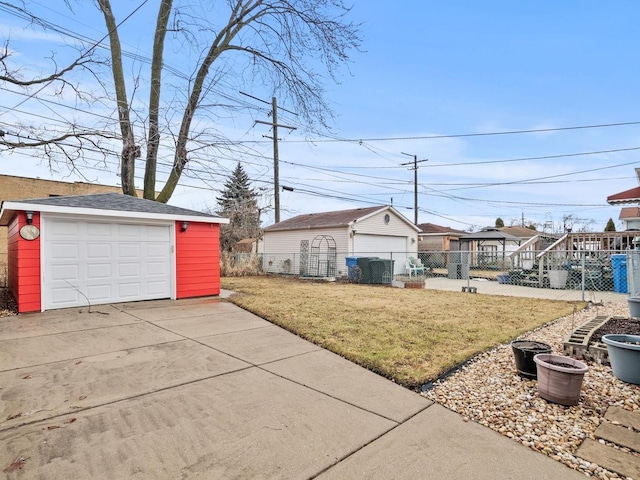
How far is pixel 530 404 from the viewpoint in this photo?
305 cm

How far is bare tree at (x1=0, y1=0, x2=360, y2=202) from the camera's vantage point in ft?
32.2

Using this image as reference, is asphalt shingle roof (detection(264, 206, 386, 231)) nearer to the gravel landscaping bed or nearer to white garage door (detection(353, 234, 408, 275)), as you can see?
white garage door (detection(353, 234, 408, 275))

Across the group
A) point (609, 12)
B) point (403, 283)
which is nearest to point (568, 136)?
point (609, 12)

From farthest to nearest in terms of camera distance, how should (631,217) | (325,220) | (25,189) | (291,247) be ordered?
(291,247) → (325,220) → (25,189) → (631,217)

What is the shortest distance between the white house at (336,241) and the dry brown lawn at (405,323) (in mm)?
6379

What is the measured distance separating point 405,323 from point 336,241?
34.6 ft

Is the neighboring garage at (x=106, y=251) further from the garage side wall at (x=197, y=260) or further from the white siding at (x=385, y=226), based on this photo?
the white siding at (x=385, y=226)

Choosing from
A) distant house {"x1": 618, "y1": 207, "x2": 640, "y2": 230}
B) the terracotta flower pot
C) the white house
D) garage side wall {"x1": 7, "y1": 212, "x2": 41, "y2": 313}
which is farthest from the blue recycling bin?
garage side wall {"x1": 7, "y1": 212, "x2": 41, "y2": 313}

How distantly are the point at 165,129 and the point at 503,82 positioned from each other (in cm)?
1203

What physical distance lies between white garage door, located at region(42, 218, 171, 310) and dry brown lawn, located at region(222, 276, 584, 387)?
209 centimetres

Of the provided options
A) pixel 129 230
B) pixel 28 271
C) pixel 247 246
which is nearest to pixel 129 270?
pixel 129 230

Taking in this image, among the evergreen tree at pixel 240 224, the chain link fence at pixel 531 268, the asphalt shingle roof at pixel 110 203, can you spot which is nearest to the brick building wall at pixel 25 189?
the evergreen tree at pixel 240 224

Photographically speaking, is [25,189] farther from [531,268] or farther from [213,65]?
[531,268]

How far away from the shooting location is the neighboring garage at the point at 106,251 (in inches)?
264
